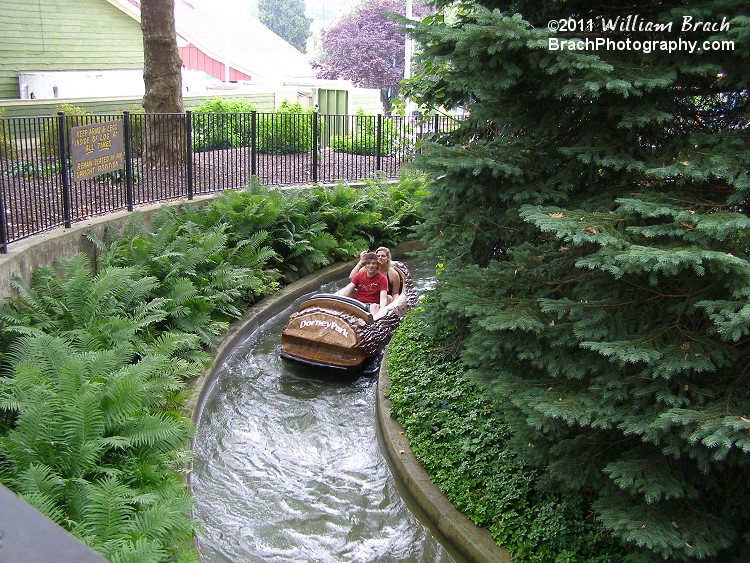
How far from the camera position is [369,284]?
1123 cm

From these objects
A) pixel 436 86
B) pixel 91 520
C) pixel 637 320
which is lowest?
pixel 91 520

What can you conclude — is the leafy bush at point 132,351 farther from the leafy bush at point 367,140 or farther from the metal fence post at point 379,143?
the leafy bush at point 367,140

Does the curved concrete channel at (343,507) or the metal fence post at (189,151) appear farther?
the metal fence post at (189,151)

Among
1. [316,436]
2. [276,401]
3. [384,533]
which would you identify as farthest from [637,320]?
[276,401]

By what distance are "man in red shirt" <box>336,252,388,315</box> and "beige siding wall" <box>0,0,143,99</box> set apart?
14.2 m

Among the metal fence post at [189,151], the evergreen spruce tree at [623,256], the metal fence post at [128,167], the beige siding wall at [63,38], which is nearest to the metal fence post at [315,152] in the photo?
the metal fence post at [189,151]

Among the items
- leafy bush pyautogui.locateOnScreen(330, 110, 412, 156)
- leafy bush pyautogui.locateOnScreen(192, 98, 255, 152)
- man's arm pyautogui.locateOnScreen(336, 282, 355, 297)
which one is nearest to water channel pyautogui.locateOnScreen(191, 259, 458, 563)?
man's arm pyautogui.locateOnScreen(336, 282, 355, 297)

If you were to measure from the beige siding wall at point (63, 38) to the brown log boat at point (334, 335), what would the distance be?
1493cm

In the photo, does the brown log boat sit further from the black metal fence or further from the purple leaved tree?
the purple leaved tree

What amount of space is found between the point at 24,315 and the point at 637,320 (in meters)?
5.90

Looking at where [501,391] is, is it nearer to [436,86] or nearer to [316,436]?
[316,436]

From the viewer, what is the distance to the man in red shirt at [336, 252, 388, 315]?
1109 cm

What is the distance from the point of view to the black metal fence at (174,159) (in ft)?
33.2

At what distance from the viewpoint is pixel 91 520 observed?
4.97 m
